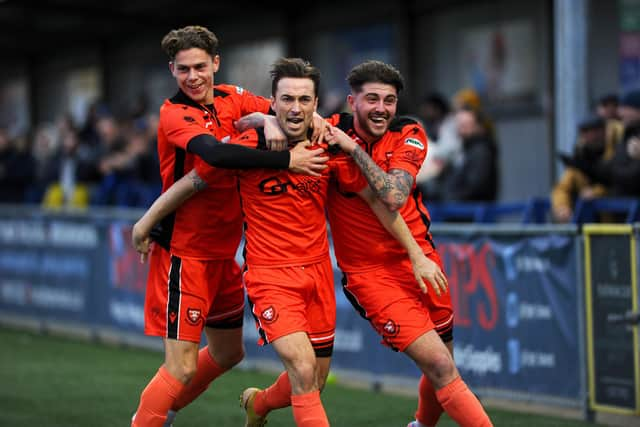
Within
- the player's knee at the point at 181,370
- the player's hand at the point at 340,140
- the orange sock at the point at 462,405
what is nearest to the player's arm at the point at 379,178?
the player's hand at the point at 340,140

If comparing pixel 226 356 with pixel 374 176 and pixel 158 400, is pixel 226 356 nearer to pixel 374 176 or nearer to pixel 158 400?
pixel 158 400

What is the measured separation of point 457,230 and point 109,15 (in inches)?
454

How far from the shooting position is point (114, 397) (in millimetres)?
8898

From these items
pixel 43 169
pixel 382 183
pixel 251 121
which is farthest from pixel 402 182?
pixel 43 169

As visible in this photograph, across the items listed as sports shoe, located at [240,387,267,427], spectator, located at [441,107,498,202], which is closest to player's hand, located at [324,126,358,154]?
sports shoe, located at [240,387,267,427]

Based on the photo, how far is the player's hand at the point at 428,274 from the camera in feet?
19.1

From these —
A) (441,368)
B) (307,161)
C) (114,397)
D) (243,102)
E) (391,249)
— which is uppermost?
(243,102)

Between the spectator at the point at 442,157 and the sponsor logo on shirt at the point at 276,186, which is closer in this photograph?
the sponsor logo on shirt at the point at 276,186

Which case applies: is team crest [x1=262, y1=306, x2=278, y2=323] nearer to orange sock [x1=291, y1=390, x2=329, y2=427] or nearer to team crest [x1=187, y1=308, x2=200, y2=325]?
orange sock [x1=291, y1=390, x2=329, y2=427]

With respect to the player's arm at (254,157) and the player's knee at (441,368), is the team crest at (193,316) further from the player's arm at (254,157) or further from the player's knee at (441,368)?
the player's knee at (441,368)

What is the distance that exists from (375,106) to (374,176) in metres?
0.44

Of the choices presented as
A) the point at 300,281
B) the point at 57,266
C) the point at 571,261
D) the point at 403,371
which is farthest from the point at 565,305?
the point at 57,266

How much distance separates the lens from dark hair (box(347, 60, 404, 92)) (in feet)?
19.5

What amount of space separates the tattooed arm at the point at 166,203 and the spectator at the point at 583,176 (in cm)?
426
